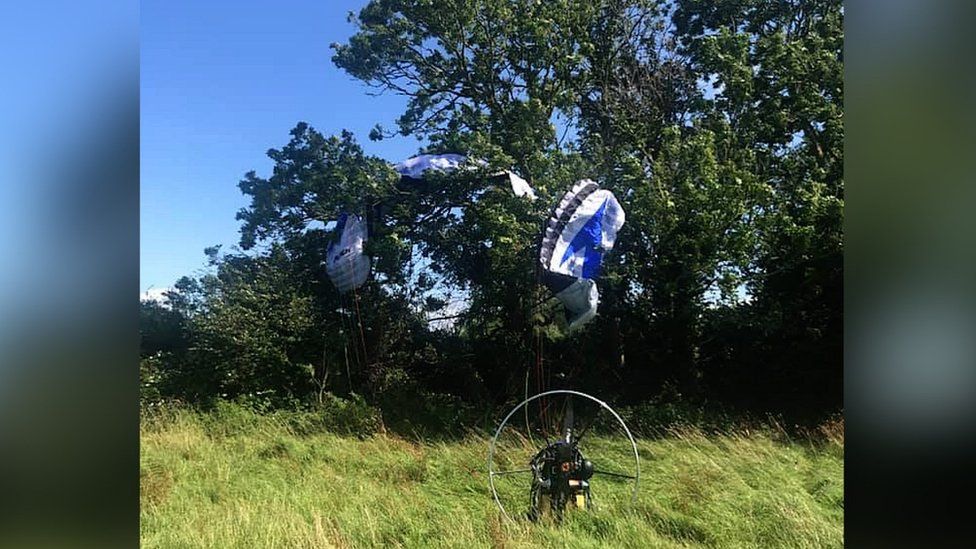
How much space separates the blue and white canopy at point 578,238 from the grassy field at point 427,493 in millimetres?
1521

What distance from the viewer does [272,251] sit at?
6.61 meters

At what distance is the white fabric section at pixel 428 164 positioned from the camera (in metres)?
5.75

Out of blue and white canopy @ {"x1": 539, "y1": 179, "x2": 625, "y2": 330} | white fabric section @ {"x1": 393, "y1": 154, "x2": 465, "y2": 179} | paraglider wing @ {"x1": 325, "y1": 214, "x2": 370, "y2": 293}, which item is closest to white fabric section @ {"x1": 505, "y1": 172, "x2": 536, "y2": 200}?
white fabric section @ {"x1": 393, "y1": 154, "x2": 465, "y2": 179}

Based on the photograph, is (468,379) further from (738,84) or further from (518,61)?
(738,84)

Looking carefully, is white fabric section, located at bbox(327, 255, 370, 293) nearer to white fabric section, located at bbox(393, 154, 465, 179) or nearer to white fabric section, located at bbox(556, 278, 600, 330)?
white fabric section, located at bbox(393, 154, 465, 179)

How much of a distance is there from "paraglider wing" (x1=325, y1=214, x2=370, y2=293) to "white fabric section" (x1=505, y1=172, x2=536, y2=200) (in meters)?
1.70

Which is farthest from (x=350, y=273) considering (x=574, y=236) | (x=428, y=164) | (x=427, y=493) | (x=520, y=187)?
(x=574, y=236)

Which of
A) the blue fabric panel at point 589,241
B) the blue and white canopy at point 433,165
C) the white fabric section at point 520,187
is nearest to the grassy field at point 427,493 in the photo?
the blue fabric panel at point 589,241

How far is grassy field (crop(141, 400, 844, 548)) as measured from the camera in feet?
11.7

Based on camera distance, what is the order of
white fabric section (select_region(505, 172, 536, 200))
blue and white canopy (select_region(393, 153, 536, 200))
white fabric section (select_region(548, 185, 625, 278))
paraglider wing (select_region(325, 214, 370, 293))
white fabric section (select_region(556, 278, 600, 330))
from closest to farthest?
1. white fabric section (select_region(548, 185, 625, 278))
2. white fabric section (select_region(556, 278, 600, 330))
3. white fabric section (select_region(505, 172, 536, 200))
4. blue and white canopy (select_region(393, 153, 536, 200))
5. paraglider wing (select_region(325, 214, 370, 293))

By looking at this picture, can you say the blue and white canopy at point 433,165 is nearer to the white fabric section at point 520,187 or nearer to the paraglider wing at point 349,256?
the white fabric section at point 520,187

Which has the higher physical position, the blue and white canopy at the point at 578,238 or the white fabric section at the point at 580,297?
the blue and white canopy at the point at 578,238

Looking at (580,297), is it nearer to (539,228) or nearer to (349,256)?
(539,228)
